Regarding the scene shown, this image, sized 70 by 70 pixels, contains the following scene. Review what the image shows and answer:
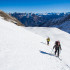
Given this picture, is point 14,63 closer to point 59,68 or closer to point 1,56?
point 1,56

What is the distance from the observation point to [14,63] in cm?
862

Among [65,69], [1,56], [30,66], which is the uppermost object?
[1,56]

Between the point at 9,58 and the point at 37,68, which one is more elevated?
the point at 9,58

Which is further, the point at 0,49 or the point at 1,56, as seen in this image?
the point at 0,49

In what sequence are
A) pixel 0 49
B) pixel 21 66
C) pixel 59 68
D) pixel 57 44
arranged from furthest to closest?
1. pixel 57 44
2. pixel 0 49
3. pixel 59 68
4. pixel 21 66

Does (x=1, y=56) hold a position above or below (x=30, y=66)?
above

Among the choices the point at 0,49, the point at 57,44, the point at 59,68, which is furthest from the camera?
the point at 57,44

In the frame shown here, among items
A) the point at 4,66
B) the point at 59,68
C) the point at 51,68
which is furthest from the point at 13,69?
the point at 59,68

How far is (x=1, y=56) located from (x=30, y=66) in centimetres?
259

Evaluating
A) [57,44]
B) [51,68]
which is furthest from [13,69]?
[57,44]

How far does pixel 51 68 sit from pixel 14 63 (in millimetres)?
3248

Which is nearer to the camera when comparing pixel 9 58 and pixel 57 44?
pixel 9 58

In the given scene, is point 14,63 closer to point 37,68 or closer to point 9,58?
point 9,58

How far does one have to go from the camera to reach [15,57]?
9.68 meters
